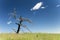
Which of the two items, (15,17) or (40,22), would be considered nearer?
(40,22)

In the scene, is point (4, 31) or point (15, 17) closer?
point (4, 31)

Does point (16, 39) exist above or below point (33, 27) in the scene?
below

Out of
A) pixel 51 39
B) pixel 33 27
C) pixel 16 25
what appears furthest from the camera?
pixel 16 25

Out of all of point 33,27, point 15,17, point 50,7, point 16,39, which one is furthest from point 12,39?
point 15,17

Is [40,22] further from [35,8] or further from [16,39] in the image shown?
[16,39]

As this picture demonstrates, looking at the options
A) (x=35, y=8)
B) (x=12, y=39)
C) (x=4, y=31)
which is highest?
(x=35, y=8)

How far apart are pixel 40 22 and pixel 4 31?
1.29 m

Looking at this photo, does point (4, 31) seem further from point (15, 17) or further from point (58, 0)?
point (58, 0)

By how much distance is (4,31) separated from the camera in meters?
5.00

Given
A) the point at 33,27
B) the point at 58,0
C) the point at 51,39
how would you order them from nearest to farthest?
the point at 51,39
the point at 58,0
the point at 33,27

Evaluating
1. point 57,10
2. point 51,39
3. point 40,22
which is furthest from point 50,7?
point 51,39

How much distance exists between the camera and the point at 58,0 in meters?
4.49

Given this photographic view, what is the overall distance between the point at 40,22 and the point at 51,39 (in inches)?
62.9

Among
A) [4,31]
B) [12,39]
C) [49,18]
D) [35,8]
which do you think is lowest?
[12,39]
